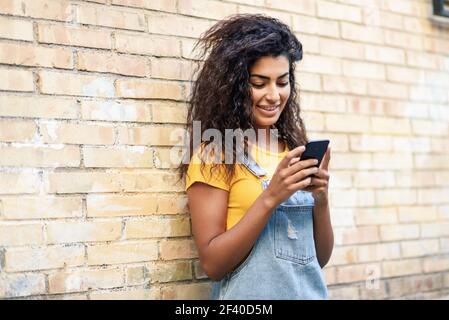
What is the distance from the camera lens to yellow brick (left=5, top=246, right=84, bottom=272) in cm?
227

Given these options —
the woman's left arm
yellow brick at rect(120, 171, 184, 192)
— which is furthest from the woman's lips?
yellow brick at rect(120, 171, 184, 192)

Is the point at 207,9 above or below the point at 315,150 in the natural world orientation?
above

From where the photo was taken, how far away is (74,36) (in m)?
2.45

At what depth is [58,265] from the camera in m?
2.37

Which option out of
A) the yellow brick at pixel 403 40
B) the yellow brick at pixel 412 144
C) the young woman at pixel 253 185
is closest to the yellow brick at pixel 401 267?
the yellow brick at pixel 412 144

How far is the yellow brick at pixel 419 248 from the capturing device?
11.5ft

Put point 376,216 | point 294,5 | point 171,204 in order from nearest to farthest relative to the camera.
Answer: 1. point 171,204
2. point 294,5
3. point 376,216

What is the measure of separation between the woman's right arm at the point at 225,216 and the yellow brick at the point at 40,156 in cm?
49

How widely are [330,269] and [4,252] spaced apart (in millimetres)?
1678

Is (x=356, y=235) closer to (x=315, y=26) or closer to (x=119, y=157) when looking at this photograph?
(x=315, y=26)

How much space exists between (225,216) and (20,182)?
0.79 meters

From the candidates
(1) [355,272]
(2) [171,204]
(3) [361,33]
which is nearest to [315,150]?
(2) [171,204]

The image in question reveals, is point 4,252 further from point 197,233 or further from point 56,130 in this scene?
point 197,233

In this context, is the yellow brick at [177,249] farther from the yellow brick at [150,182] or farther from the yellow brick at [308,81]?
the yellow brick at [308,81]
